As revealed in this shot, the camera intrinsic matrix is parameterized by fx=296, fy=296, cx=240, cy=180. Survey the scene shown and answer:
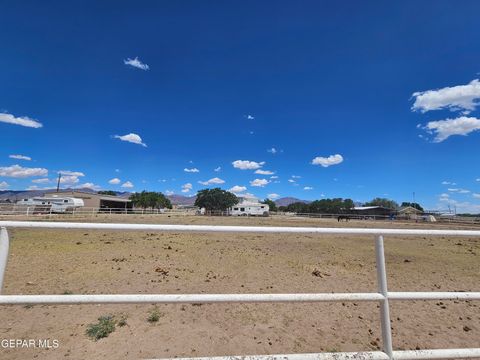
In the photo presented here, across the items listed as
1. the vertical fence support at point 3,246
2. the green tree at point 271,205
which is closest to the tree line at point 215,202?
the green tree at point 271,205

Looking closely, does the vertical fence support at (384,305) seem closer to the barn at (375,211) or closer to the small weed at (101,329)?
the small weed at (101,329)

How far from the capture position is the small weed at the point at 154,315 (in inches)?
169

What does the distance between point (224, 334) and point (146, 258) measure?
5.07 meters

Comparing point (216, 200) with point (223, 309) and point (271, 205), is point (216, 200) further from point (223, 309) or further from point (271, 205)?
point (223, 309)

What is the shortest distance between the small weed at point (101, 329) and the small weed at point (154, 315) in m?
0.50

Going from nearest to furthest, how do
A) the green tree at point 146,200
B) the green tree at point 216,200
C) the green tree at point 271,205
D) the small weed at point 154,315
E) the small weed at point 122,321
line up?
the small weed at point 122,321 < the small weed at point 154,315 < the green tree at point 146,200 < the green tree at point 216,200 < the green tree at point 271,205

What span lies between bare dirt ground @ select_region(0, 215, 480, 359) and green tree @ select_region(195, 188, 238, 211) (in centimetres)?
10029

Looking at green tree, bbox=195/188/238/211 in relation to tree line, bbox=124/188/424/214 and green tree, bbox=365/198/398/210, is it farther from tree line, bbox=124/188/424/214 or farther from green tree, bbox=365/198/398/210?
green tree, bbox=365/198/398/210

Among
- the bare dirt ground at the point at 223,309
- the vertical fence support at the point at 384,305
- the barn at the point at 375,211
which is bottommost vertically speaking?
the bare dirt ground at the point at 223,309

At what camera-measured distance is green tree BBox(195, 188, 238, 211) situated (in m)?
109

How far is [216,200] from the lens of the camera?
110 metres

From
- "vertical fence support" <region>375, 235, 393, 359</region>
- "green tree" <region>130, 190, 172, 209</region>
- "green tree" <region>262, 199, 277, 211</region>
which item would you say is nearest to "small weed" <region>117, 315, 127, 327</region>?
"vertical fence support" <region>375, 235, 393, 359</region>

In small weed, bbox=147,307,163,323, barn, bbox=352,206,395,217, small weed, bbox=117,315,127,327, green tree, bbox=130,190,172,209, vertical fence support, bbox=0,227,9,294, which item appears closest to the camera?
vertical fence support, bbox=0,227,9,294

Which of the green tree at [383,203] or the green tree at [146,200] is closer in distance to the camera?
the green tree at [146,200]
